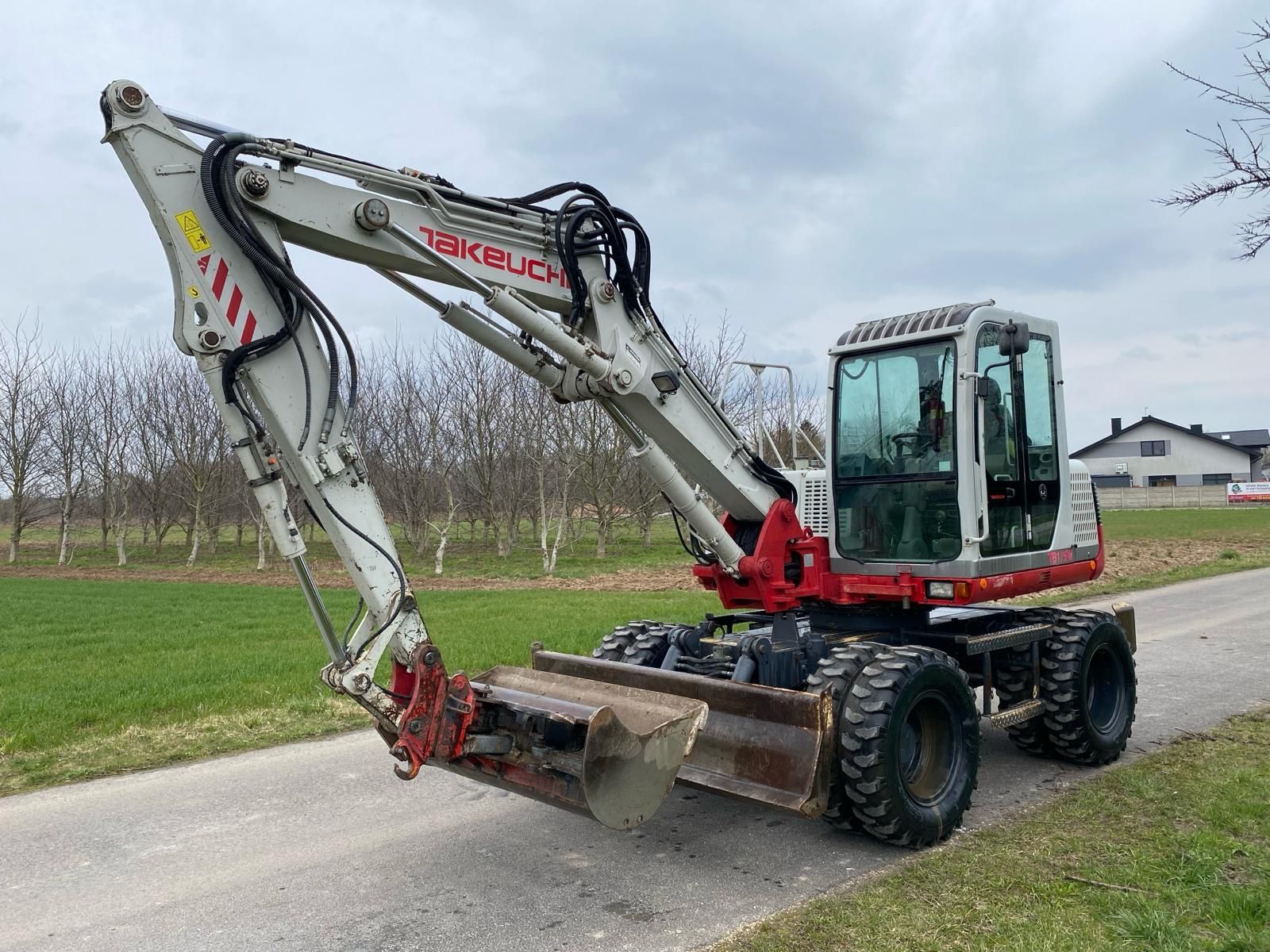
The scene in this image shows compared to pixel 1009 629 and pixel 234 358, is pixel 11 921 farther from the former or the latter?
pixel 1009 629

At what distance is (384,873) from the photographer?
473 centimetres

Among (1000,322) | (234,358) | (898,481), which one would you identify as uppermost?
(1000,322)

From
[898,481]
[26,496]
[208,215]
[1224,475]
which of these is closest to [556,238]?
[208,215]

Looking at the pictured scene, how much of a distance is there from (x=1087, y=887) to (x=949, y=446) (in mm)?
2590

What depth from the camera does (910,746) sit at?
531 cm

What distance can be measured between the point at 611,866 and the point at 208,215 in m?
3.68

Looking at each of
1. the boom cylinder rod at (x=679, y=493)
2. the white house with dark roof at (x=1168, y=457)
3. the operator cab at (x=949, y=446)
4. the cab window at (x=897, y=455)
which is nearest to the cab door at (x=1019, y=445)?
the operator cab at (x=949, y=446)

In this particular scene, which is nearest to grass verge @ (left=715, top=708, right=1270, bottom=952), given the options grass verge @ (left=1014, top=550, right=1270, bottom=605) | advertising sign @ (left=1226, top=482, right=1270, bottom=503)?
grass verge @ (left=1014, top=550, right=1270, bottom=605)

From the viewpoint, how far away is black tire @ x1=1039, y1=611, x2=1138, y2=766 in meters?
6.32

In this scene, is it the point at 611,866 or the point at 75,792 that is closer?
the point at 611,866

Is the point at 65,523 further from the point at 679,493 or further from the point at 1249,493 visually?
the point at 1249,493

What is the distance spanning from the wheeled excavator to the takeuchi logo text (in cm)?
1

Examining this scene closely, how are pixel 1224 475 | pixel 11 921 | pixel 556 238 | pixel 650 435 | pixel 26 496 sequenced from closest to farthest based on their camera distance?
pixel 11 921 → pixel 556 238 → pixel 650 435 → pixel 26 496 → pixel 1224 475

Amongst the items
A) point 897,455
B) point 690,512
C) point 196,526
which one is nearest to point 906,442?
point 897,455
